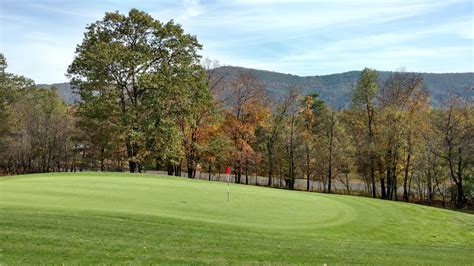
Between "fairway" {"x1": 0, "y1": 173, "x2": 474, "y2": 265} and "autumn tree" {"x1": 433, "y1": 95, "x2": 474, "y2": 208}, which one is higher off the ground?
"autumn tree" {"x1": 433, "y1": 95, "x2": 474, "y2": 208}

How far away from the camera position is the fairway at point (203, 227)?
927 centimetres

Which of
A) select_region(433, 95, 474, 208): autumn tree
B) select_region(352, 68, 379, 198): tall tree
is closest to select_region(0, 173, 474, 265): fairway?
select_region(352, 68, 379, 198): tall tree

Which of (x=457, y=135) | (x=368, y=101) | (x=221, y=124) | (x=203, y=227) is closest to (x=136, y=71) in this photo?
(x=221, y=124)

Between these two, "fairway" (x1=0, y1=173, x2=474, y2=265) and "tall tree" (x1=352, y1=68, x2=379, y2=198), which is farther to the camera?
"tall tree" (x1=352, y1=68, x2=379, y2=198)

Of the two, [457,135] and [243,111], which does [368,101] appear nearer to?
[457,135]

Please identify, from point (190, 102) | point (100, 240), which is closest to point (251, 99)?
point (190, 102)

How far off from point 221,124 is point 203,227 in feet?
116

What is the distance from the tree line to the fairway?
57.1 ft

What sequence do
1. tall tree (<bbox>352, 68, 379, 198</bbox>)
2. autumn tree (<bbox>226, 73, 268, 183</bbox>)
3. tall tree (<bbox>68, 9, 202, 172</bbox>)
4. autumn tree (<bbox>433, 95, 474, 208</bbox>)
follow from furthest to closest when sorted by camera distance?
autumn tree (<bbox>226, 73, 268, 183</bbox>) → tall tree (<bbox>352, 68, 379, 198</bbox>) → autumn tree (<bbox>433, 95, 474, 208</bbox>) → tall tree (<bbox>68, 9, 202, 172</bbox>)

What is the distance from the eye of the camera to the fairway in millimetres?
9273

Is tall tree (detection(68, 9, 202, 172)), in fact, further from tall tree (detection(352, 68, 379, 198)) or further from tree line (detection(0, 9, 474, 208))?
tall tree (detection(352, 68, 379, 198))

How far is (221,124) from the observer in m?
47.2

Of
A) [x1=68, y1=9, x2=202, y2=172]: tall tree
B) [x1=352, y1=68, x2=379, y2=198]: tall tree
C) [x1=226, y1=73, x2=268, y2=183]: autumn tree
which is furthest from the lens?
[x1=226, y1=73, x2=268, y2=183]: autumn tree

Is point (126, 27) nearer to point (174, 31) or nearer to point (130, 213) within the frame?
point (174, 31)
